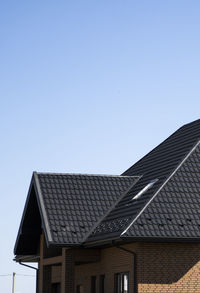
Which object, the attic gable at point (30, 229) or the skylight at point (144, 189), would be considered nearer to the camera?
the skylight at point (144, 189)

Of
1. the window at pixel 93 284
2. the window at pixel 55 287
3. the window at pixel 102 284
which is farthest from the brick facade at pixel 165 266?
the window at pixel 55 287

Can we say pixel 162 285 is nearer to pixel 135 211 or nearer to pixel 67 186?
pixel 135 211

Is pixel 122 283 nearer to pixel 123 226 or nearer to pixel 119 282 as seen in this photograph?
pixel 119 282

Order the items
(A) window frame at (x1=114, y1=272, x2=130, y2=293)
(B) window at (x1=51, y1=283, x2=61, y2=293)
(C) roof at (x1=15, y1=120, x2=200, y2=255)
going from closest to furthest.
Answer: (C) roof at (x1=15, y1=120, x2=200, y2=255) → (A) window frame at (x1=114, y1=272, x2=130, y2=293) → (B) window at (x1=51, y1=283, x2=61, y2=293)

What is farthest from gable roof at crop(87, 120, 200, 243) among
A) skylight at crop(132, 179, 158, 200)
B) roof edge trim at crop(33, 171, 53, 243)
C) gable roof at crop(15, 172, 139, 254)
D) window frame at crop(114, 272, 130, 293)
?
window frame at crop(114, 272, 130, 293)

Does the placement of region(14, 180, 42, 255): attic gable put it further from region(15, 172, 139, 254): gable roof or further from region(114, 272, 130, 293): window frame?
region(114, 272, 130, 293): window frame

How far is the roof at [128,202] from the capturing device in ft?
84.4

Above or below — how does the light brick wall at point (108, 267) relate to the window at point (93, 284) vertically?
above

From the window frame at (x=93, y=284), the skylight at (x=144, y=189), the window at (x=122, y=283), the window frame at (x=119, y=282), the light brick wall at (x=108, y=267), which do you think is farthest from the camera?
the window frame at (x=93, y=284)

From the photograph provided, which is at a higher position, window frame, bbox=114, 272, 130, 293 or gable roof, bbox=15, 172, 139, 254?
gable roof, bbox=15, 172, 139, 254

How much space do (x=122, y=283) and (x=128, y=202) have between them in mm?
3065

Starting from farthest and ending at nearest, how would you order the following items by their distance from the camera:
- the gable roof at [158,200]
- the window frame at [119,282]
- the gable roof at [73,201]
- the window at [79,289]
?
the window at [79,289] → the gable roof at [73,201] → the window frame at [119,282] → the gable roof at [158,200]

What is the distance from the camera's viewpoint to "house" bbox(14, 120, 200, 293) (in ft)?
84.1

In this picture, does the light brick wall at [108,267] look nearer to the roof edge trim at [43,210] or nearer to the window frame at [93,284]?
the window frame at [93,284]
